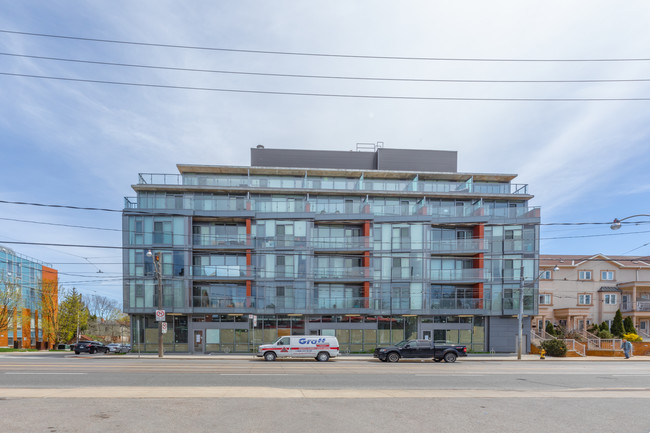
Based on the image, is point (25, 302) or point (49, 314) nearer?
point (49, 314)

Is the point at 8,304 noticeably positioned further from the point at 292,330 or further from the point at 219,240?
the point at 292,330

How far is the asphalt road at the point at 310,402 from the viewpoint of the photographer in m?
8.67

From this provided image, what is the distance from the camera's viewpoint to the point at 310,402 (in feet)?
35.5

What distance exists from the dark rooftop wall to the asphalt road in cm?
2811

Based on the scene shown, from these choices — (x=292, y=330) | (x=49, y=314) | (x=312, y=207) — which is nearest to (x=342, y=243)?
(x=312, y=207)

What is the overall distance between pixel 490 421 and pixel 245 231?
30.0 meters

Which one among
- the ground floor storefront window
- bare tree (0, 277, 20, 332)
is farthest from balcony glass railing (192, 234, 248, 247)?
bare tree (0, 277, 20, 332)

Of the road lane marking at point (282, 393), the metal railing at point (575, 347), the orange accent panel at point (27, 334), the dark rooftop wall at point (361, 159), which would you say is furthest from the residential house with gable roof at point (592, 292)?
the orange accent panel at point (27, 334)

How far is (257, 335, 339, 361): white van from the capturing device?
86.6ft

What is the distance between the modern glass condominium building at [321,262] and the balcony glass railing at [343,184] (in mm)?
149

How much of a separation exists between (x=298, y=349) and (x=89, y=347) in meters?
20.6

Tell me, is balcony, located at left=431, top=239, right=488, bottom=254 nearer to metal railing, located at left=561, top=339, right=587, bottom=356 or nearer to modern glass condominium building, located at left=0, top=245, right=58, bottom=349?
metal railing, located at left=561, top=339, right=587, bottom=356

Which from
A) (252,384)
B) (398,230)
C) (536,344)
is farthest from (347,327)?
(252,384)

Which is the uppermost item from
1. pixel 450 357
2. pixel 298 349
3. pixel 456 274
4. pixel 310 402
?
pixel 456 274
